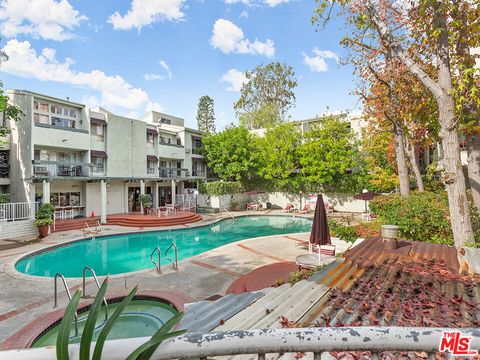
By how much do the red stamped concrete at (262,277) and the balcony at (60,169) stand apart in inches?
721

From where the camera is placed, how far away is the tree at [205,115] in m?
49.8

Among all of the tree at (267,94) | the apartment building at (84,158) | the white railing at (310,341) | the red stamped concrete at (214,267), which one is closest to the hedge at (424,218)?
the red stamped concrete at (214,267)

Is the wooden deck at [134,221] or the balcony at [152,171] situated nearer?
the wooden deck at [134,221]

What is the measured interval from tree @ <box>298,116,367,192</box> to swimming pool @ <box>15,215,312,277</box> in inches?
254

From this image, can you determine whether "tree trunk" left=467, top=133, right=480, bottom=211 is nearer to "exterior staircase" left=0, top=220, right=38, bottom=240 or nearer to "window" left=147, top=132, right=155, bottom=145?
"exterior staircase" left=0, top=220, right=38, bottom=240

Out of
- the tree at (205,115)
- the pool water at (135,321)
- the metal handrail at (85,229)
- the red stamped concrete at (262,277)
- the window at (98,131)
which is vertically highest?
the tree at (205,115)

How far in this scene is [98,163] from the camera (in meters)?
24.9

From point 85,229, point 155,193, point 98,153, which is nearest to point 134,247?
point 85,229

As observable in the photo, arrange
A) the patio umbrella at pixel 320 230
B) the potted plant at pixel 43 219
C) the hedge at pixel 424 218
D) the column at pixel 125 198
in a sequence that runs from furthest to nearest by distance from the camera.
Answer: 1. the column at pixel 125 198
2. the potted plant at pixel 43 219
3. the hedge at pixel 424 218
4. the patio umbrella at pixel 320 230

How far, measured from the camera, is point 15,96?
2064cm

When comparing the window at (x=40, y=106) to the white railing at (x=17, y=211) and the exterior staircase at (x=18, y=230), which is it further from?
the exterior staircase at (x=18, y=230)

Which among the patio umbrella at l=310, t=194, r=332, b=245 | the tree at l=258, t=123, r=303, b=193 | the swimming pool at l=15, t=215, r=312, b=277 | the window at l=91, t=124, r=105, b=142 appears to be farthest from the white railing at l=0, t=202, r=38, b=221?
the tree at l=258, t=123, r=303, b=193

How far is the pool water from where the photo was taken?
6451mm

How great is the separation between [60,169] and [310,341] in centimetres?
2498
